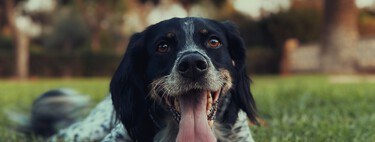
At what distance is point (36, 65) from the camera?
31969mm

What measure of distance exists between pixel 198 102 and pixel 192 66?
27cm

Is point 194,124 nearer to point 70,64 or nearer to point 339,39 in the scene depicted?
point 339,39

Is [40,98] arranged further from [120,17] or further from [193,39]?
[120,17]

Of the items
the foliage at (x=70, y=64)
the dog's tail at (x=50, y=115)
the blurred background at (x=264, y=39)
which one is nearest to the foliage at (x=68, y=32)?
the blurred background at (x=264, y=39)

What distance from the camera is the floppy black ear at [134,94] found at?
3666mm

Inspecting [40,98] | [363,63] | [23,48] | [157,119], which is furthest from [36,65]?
[157,119]

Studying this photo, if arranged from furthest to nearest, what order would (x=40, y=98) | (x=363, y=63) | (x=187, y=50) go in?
(x=363, y=63), (x=40, y=98), (x=187, y=50)

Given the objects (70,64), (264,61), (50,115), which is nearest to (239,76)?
(50,115)

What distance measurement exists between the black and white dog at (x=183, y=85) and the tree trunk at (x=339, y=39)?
16.4m

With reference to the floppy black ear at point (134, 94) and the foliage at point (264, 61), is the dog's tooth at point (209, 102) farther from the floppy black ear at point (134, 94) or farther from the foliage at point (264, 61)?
the foliage at point (264, 61)

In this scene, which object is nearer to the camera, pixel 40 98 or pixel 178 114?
pixel 178 114

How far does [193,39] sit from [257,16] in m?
29.8

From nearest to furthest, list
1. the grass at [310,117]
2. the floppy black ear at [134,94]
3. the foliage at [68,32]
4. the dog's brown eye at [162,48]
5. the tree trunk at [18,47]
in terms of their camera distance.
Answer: the dog's brown eye at [162,48] < the floppy black ear at [134,94] < the grass at [310,117] < the tree trunk at [18,47] < the foliage at [68,32]

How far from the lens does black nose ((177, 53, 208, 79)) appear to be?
9.98ft
